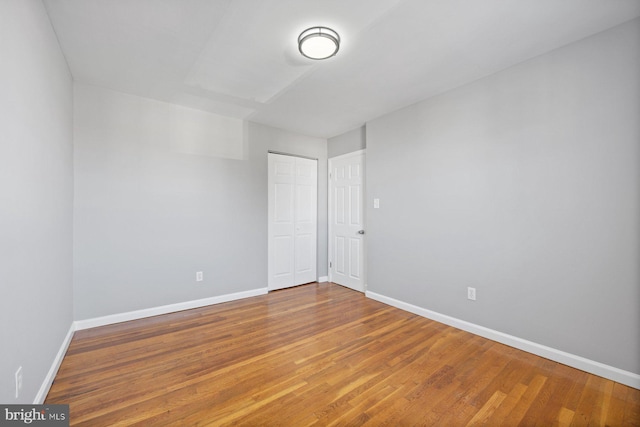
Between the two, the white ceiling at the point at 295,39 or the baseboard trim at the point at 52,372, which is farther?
the white ceiling at the point at 295,39

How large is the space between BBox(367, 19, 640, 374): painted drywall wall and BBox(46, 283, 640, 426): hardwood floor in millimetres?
372

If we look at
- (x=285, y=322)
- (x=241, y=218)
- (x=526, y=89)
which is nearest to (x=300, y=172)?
(x=241, y=218)

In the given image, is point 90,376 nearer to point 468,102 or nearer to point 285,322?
point 285,322

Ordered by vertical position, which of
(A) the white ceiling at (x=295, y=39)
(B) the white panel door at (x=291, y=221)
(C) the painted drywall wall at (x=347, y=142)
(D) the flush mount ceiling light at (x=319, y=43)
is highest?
(A) the white ceiling at (x=295, y=39)

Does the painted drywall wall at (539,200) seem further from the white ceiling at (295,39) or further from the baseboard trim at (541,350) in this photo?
the white ceiling at (295,39)

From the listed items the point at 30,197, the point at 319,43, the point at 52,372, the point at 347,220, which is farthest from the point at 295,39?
the point at 52,372

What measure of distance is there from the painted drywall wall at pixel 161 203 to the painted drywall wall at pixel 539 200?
227 centimetres

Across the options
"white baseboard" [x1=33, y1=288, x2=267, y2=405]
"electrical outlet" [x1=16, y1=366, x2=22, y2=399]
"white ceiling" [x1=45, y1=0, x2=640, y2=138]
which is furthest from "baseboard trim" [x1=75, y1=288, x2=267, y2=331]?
"white ceiling" [x1=45, y1=0, x2=640, y2=138]

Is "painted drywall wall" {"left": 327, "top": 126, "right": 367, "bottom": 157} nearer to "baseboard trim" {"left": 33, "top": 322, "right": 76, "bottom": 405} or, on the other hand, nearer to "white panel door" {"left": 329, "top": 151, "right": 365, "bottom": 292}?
"white panel door" {"left": 329, "top": 151, "right": 365, "bottom": 292}

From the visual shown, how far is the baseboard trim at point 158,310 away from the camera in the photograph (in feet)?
9.27

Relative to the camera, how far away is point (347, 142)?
4.43 meters

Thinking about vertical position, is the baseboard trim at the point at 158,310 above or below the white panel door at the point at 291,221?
below

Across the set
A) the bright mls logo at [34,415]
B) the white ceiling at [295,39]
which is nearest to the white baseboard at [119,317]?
the bright mls logo at [34,415]

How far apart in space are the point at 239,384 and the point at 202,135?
9.73 feet
